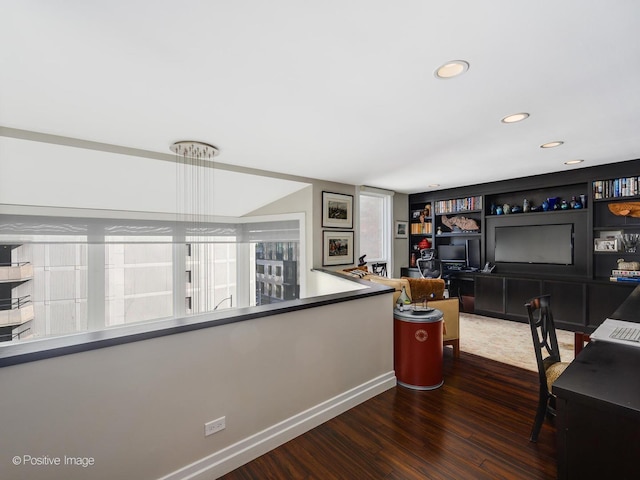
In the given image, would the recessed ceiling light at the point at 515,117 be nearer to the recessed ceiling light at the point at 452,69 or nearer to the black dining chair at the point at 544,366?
the recessed ceiling light at the point at 452,69

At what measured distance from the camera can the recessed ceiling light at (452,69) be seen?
163 cm

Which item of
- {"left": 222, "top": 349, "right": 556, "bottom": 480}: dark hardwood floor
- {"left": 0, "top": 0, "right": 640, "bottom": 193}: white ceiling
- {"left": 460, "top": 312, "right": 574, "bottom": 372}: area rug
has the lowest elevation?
{"left": 222, "top": 349, "right": 556, "bottom": 480}: dark hardwood floor

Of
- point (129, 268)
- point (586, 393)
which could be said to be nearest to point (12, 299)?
point (129, 268)

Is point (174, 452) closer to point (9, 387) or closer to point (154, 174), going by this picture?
point (9, 387)

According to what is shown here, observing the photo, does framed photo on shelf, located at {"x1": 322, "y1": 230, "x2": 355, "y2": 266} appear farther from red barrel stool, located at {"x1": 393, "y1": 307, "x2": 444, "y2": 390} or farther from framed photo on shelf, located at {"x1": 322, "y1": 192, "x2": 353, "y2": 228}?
red barrel stool, located at {"x1": 393, "y1": 307, "x2": 444, "y2": 390}

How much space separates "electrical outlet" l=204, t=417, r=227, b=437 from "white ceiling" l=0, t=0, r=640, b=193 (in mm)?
1967

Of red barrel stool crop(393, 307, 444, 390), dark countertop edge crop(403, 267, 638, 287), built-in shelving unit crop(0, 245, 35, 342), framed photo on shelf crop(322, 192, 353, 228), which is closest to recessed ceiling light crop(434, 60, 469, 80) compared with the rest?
red barrel stool crop(393, 307, 444, 390)

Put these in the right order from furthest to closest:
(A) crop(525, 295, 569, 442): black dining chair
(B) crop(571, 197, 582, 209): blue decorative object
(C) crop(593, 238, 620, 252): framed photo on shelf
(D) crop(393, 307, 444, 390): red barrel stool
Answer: (B) crop(571, 197, 582, 209): blue decorative object
(C) crop(593, 238, 620, 252): framed photo on shelf
(D) crop(393, 307, 444, 390): red barrel stool
(A) crop(525, 295, 569, 442): black dining chair

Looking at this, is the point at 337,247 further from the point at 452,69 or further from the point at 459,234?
the point at 452,69

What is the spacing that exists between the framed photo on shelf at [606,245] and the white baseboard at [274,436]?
3908mm

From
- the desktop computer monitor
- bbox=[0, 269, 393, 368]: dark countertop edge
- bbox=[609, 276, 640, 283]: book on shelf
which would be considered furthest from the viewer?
the desktop computer monitor

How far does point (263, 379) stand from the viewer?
1917mm

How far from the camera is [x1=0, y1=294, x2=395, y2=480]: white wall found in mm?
1242

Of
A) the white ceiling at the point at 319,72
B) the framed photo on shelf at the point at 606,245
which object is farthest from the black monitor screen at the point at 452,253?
the white ceiling at the point at 319,72
